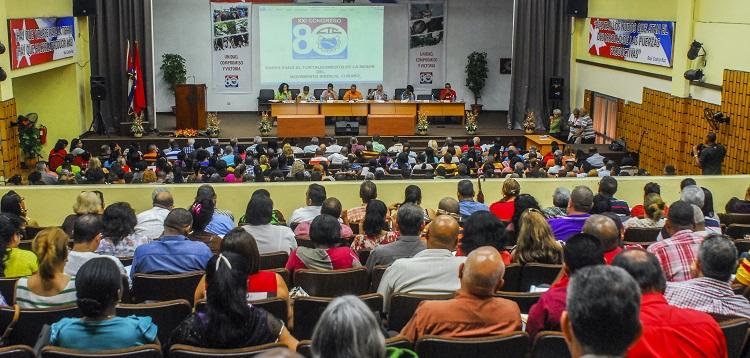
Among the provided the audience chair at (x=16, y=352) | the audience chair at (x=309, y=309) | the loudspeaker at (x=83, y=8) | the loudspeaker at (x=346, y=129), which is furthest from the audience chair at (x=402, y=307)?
the loudspeaker at (x=83, y=8)

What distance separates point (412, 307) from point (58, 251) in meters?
1.83

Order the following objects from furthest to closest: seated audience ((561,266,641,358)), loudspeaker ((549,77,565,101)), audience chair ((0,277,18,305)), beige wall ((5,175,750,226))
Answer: loudspeaker ((549,77,565,101)) → beige wall ((5,175,750,226)) → audience chair ((0,277,18,305)) → seated audience ((561,266,641,358))

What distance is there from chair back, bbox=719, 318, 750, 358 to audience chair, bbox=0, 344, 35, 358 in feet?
9.22

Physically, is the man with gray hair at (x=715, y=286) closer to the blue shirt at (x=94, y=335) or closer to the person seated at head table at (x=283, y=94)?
the blue shirt at (x=94, y=335)

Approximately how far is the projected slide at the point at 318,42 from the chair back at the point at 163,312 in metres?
17.1

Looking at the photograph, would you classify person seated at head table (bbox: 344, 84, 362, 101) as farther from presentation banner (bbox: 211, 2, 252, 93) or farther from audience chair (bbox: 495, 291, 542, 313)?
audience chair (bbox: 495, 291, 542, 313)

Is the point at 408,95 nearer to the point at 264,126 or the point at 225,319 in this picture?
the point at 264,126

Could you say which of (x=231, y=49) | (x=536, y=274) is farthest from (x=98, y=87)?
(x=536, y=274)

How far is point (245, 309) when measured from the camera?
3256 mm

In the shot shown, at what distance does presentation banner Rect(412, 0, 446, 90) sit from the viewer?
71.4 feet

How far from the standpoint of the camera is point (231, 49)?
69.7ft

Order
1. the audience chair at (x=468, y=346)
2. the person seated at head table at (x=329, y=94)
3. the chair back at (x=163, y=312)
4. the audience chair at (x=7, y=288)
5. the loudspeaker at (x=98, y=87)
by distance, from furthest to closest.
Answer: the person seated at head table at (x=329, y=94) < the loudspeaker at (x=98, y=87) < the audience chair at (x=7, y=288) < the chair back at (x=163, y=312) < the audience chair at (x=468, y=346)

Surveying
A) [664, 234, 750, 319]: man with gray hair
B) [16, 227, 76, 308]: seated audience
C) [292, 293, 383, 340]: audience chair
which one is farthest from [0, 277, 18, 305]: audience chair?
[664, 234, 750, 319]: man with gray hair

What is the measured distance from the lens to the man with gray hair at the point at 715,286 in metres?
3.76
